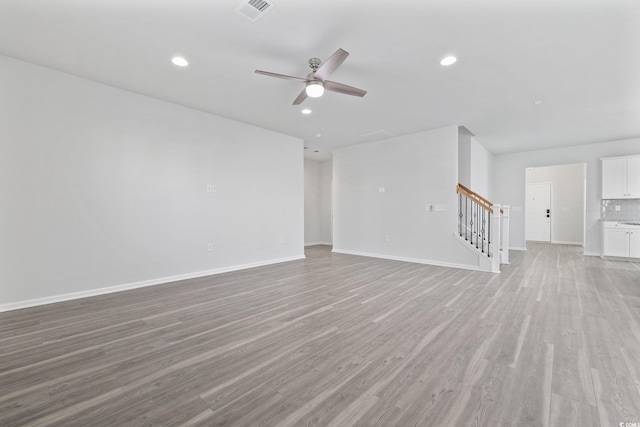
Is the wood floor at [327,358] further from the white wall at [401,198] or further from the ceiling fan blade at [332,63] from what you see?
the ceiling fan blade at [332,63]

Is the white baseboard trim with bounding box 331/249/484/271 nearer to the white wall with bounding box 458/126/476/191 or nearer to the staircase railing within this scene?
the staircase railing

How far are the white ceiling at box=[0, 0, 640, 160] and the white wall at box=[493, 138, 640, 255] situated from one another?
264cm

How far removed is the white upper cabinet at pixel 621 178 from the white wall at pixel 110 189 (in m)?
8.65

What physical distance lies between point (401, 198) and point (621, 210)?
5731mm

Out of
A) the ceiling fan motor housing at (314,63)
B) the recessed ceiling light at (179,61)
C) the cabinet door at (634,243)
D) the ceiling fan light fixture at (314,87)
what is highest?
the recessed ceiling light at (179,61)

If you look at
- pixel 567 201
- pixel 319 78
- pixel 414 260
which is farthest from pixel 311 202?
pixel 567 201

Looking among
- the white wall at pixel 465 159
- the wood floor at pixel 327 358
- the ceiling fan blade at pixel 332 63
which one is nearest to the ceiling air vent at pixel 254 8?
the ceiling fan blade at pixel 332 63

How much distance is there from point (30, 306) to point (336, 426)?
407 cm

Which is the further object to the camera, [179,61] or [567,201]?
[567,201]

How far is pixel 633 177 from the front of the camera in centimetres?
621

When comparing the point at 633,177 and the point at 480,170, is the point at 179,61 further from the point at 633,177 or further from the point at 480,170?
the point at 633,177

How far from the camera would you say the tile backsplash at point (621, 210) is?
6406 millimetres

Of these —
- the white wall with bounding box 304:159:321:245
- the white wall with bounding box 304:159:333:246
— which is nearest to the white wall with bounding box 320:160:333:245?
the white wall with bounding box 304:159:333:246

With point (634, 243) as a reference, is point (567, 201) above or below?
above
